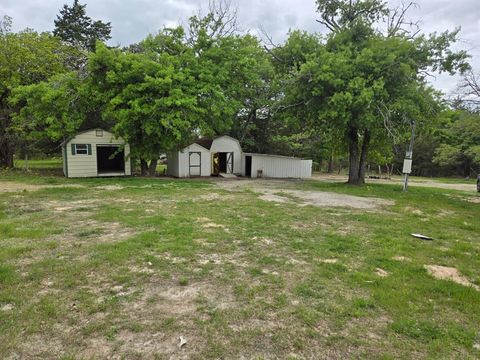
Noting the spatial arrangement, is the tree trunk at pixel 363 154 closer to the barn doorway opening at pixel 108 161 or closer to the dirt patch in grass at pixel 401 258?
the dirt patch in grass at pixel 401 258

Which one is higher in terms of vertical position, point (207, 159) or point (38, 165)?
point (207, 159)

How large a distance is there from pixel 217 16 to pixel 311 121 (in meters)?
11.1

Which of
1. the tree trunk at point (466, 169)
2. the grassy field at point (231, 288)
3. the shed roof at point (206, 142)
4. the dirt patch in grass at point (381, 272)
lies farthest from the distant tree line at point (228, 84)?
the tree trunk at point (466, 169)

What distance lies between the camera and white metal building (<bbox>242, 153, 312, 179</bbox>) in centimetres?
2102

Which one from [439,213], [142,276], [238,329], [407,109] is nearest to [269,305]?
[238,329]

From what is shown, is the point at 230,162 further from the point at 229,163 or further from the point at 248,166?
the point at 248,166

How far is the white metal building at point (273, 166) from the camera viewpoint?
68.9 ft

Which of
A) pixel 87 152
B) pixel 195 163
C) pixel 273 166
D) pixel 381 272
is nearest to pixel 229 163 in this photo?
pixel 195 163

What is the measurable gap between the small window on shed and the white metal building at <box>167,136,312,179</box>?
4.82 metres

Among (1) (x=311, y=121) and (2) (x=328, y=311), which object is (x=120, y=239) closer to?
(2) (x=328, y=311)

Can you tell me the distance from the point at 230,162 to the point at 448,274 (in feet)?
58.2

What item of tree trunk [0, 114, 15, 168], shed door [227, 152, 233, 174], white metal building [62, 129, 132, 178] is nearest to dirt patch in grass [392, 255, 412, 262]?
white metal building [62, 129, 132, 178]

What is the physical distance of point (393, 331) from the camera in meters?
2.62

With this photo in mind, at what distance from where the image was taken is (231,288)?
11.0ft
